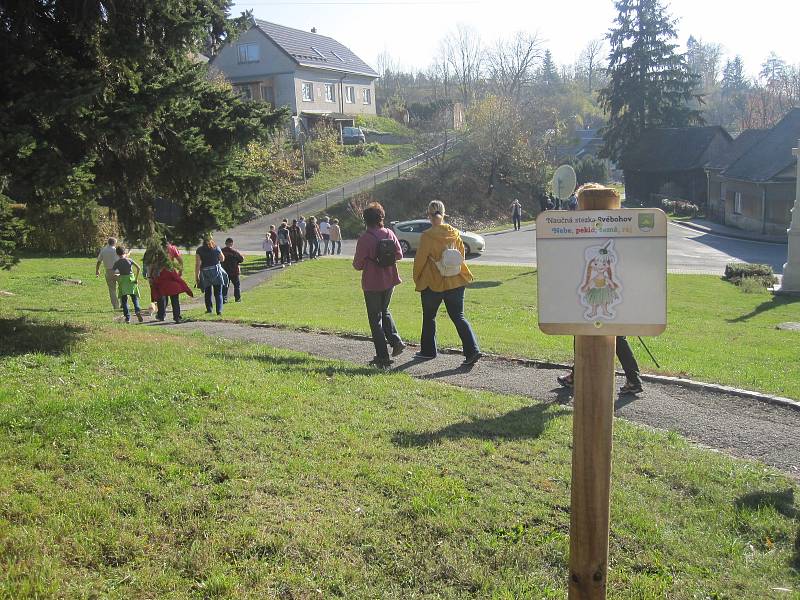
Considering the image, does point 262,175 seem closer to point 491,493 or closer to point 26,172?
point 26,172

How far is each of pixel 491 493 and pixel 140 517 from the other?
2210 mm

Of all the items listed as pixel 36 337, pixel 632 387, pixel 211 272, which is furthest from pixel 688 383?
pixel 211 272

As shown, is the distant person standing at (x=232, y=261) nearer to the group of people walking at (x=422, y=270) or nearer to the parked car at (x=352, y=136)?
the group of people walking at (x=422, y=270)

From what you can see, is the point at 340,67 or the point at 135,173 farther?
the point at 340,67

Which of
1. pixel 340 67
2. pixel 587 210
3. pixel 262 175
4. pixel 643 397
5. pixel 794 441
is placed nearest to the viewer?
pixel 587 210

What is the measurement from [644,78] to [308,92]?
2659 centimetres

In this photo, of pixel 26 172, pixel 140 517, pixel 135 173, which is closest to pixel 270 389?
pixel 140 517

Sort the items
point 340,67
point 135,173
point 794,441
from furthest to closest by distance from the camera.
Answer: point 340,67
point 135,173
point 794,441

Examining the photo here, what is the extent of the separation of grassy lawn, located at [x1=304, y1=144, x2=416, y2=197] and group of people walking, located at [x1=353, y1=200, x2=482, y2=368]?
4352 centimetres

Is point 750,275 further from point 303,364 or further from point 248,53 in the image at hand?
point 248,53

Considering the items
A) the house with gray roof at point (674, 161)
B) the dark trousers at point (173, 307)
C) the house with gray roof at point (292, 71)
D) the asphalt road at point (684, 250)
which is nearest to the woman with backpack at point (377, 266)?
the dark trousers at point (173, 307)

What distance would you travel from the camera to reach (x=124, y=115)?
873 centimetres

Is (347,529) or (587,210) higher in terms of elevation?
(587,210)

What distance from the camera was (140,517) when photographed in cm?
434
